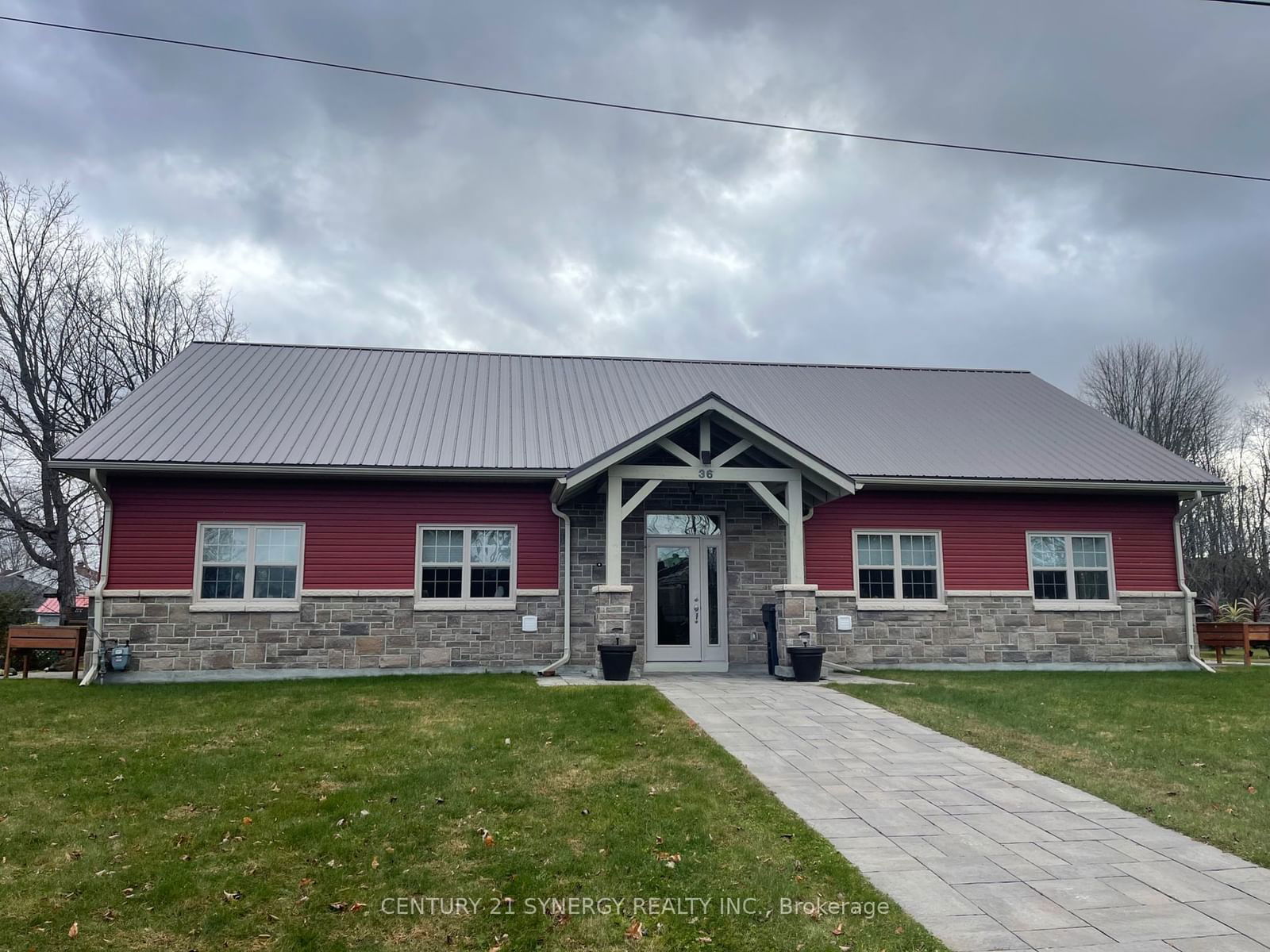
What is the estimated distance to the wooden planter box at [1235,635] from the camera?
50.5 feet

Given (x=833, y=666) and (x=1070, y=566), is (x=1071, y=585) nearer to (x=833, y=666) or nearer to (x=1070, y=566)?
(x=1070, y=566)

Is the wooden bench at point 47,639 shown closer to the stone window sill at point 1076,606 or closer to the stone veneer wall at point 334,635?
the stone veneer wall at point 334,635

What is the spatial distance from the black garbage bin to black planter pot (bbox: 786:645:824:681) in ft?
2.19

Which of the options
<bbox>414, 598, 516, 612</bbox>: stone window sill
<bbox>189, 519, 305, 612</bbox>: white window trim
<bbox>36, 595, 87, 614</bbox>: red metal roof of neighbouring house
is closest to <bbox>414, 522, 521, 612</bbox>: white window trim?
<bbox>414, 598, 516, 612</bbox>: stone window sill

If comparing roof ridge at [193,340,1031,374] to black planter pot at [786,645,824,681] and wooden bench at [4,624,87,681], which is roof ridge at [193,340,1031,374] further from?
black planter pot at [786,645,824,681]

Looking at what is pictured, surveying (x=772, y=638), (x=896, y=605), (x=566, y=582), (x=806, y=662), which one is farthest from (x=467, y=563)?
(x=896, y=605)

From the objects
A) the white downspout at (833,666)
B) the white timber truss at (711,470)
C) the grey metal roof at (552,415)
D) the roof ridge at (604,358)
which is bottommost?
the white downspout at (833,666)

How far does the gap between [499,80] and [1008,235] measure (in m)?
15.6

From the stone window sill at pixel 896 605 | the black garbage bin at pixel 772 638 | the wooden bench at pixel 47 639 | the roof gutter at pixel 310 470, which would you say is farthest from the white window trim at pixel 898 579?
the wooden bench at pixel 47 639

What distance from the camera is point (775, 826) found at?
5.43m

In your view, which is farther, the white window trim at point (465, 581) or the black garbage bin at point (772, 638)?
the white window trim at point (465, 581)

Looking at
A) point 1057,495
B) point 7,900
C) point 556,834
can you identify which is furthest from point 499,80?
point 1057,495

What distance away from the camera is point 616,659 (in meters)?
11.8

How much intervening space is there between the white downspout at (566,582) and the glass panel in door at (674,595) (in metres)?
1.49
